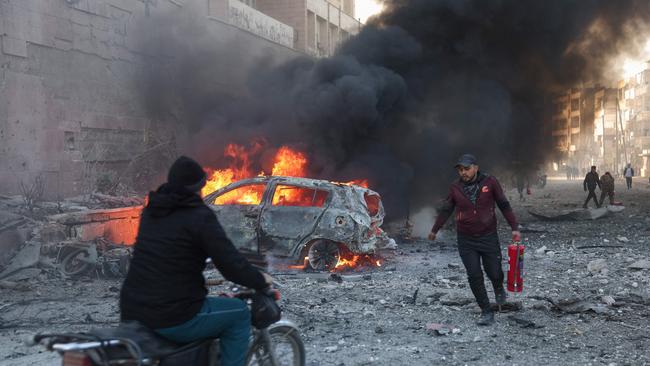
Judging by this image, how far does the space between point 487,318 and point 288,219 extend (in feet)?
12.9

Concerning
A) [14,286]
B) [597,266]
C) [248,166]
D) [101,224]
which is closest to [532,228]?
[597,266]

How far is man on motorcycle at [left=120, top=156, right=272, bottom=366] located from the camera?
2799mm

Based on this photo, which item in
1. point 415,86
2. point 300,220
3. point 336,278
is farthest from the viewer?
point 415,86

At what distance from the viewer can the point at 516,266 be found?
625cm

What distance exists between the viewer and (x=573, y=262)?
9438mm

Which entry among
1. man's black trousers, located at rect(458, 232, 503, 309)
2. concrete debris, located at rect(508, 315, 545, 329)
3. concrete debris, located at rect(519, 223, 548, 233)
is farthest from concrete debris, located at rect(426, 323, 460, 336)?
concrete debris, located at rect(519, 223, 548, 233)

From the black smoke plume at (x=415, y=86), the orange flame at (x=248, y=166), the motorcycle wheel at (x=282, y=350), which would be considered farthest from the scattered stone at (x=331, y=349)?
the black smoke plume at (x=415, y=86)

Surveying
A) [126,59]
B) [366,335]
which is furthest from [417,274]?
[126,59]

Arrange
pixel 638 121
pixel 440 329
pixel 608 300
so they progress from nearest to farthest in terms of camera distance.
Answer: pixel 440 329 → pixel 608 300 → pixel 638 121

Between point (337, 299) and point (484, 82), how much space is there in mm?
13459

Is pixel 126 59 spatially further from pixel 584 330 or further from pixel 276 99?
pixel 584 330

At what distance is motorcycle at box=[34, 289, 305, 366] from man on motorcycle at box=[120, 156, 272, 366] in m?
0.07

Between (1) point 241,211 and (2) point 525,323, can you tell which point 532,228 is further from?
(2) point 525,323

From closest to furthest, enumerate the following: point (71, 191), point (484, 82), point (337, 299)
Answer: point (337, 299), point (71, 191), point (484, 82)
